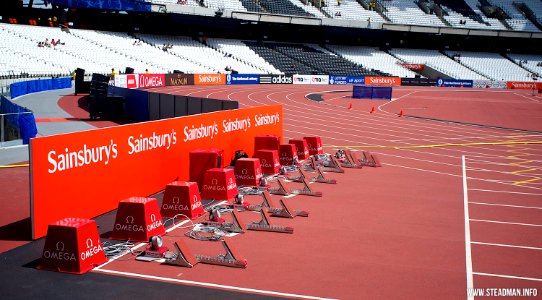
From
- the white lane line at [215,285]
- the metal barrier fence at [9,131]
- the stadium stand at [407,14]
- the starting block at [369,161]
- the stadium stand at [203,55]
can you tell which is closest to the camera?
the white lane line at [215,285]

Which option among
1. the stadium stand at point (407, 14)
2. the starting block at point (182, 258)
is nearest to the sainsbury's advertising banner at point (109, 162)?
the starting block at point (182, 258)

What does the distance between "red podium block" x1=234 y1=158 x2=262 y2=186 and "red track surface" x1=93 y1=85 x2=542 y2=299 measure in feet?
3.86

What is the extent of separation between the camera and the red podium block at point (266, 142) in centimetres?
1911

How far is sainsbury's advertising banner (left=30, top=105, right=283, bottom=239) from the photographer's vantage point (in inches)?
417

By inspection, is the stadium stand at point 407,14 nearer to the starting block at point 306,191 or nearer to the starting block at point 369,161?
the starting block at point 369,161

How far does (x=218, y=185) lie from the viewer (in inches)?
559

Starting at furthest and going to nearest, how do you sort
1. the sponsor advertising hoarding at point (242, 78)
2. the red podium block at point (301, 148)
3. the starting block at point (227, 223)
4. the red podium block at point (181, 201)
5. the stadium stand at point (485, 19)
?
the stadium stand at point (485, 19)
the sponsor advertising hoarding at point (242, 78)
the red podium block at point (301, 148)
the red podium block at point (181, 201)
the starting block at point (227, 223)

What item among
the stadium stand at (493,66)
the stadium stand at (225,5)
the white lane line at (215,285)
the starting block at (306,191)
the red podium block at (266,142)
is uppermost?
the stadium stand at (225,5)

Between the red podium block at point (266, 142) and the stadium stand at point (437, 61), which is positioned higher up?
the stadium stand at point (437, 61)

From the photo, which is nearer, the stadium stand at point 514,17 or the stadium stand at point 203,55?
the stadium stand at point 203,55

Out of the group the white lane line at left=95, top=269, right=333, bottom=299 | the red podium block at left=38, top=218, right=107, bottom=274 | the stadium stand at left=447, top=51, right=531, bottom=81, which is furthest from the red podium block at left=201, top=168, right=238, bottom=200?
the stadium stand at left=447, top=51, right=531, bottom=81

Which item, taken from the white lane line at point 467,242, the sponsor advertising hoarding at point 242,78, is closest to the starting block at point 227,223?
the white lane line at point 467,242

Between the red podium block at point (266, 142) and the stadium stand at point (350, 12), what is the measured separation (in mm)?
65383

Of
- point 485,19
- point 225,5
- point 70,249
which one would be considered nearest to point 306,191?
point 70,249
